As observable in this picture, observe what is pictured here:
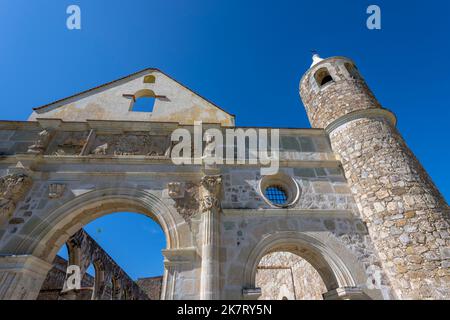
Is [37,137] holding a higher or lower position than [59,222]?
higher

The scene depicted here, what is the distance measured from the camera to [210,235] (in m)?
4.87

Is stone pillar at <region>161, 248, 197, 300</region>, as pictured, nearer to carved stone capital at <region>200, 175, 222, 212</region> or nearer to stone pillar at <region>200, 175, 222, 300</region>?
stone pillar at <region>200, 175, 222, 300</region>

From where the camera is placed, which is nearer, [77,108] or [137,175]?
[137,175]

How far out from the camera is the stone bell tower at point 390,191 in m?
4.53

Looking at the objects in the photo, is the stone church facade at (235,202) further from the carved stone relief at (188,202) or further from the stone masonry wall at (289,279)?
the stone masonry wall at (289,279)

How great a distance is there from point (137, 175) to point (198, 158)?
5.47 ft

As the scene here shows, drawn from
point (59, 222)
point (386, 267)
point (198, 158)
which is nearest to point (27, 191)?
point (59, 222)

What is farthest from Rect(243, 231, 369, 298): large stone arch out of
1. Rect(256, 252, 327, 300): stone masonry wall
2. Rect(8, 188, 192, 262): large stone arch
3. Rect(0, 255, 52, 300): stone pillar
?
Rect(0, 255, 52, 300): stone pillar

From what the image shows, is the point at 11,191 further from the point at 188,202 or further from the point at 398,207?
the point at 398,207

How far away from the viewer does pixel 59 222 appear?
525 cm

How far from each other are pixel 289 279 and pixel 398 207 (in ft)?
20.3

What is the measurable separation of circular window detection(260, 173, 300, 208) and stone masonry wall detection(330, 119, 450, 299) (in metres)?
1.58
